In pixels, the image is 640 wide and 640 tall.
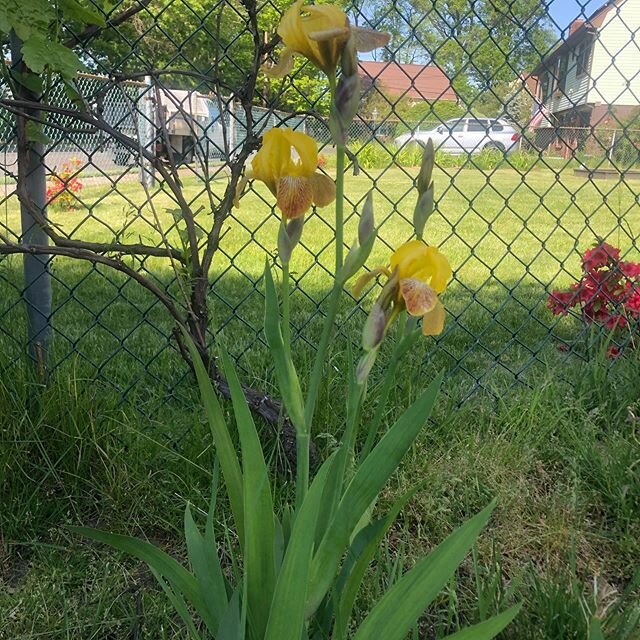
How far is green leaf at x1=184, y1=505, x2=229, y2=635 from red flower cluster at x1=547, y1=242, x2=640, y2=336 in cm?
190

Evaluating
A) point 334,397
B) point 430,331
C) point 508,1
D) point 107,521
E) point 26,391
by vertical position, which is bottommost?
point 107,521

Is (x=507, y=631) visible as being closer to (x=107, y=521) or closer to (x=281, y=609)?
(x=281, y=609)

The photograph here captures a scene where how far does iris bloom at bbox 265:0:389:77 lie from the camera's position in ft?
2.51

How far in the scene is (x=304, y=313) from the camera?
10.6 feet

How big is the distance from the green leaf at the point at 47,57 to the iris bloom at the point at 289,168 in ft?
1.99

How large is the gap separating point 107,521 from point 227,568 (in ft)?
1.03

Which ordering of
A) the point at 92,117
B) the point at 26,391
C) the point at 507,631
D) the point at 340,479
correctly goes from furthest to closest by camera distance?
1. the point at 26,391
2. the point at 92,117
3. the point at 507,631
4. the point at 340,479

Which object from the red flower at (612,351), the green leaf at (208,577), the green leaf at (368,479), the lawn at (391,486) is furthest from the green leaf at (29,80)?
the red flower at (612,351)

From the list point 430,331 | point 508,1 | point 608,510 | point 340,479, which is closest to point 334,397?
point 608,510

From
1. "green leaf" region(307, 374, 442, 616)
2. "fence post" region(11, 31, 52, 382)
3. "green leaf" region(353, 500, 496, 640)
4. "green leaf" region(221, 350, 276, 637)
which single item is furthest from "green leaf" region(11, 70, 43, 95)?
"green leaf" region(353, 500, 496, 640)

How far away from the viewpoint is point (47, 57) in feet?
4.21

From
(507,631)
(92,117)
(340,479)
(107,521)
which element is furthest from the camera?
(107,521)

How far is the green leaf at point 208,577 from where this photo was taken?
3.33ft

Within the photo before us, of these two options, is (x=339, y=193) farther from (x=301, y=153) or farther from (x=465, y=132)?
(x=465, y=132)
